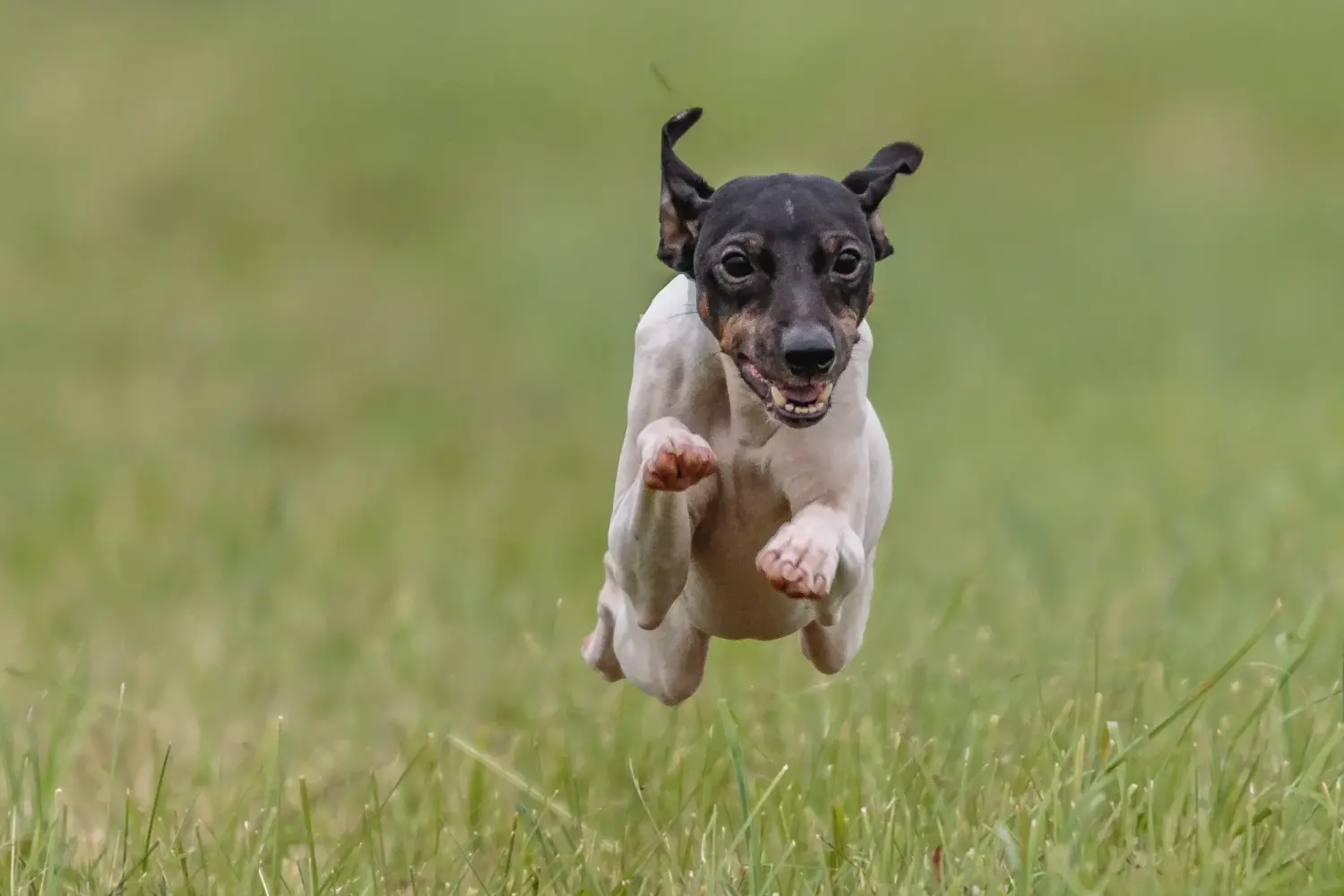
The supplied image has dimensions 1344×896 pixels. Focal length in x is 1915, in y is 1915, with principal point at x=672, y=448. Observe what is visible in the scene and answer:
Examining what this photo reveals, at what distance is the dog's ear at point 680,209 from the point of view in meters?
3.82

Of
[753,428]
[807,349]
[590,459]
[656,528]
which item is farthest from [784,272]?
[590,459]

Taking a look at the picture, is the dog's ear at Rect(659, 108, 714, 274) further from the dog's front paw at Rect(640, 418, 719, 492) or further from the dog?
the dog's front paw at Rect(640, 418, 719, 492)

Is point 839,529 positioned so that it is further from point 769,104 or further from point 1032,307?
point 769,104

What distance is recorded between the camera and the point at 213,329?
13398 millimetres

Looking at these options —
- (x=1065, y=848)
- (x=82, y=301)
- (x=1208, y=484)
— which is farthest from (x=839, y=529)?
(x=82, y=301)

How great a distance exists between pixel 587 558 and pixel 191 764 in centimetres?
288

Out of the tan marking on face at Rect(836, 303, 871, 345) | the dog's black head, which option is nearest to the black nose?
the dog's black head

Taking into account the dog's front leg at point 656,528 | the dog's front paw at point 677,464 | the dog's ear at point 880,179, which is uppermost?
the dog's ear at point 880,179

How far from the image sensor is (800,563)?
3564 millimetres

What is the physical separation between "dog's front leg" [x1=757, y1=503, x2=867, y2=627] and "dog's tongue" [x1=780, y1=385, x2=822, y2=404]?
10.8 inches

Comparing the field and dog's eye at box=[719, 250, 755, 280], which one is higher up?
dog's eye at box=[719, 250, 755, 280]

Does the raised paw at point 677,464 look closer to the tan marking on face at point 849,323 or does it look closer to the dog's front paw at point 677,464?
the dog's front paw at point 677,464

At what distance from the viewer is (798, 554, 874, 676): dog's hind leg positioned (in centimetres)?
437

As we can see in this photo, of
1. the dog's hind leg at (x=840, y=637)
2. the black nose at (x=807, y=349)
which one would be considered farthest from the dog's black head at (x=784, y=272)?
the dog's hind leg at (x=840, y=637)
